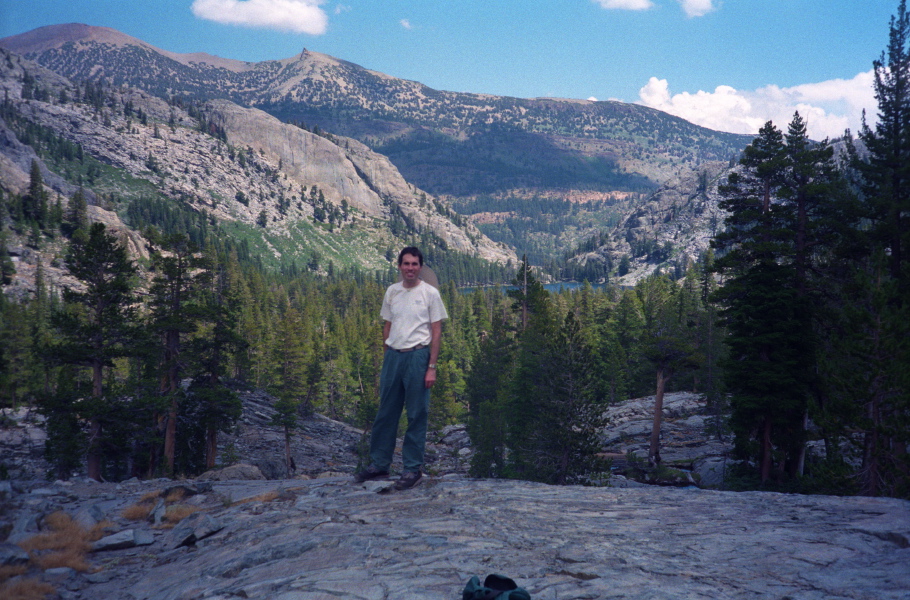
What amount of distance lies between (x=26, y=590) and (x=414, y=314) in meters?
5.74

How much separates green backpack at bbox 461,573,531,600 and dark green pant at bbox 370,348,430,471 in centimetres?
347

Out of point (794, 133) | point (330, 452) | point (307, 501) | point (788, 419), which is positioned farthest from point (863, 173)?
point (330, 452)

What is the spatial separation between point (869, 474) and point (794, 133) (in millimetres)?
20322

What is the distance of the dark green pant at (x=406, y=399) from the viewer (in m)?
8.34

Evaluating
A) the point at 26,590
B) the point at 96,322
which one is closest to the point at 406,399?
the point at 26,590

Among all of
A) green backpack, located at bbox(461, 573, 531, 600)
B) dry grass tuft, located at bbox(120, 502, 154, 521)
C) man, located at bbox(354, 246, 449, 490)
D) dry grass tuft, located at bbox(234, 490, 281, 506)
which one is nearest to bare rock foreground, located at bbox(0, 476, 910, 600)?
dry grass tuft, located at bbox(234, 490, 281, 506)

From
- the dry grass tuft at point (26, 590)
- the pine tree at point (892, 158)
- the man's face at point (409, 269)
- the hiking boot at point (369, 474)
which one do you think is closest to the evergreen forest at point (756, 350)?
the pine tree at point (892, 158)

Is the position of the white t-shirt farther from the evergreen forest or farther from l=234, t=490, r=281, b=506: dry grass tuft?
the evergreen forest

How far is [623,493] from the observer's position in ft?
31.2

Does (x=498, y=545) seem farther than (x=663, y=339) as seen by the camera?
No

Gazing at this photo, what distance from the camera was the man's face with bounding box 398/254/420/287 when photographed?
8.31 m

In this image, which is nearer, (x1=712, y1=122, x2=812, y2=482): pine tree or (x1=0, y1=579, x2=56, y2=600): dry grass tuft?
(x1=0, y1=579, x2=56, y2=600): dry grass tuft

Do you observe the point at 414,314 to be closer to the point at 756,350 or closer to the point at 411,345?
the point at 411,345

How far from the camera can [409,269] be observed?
8.30m
